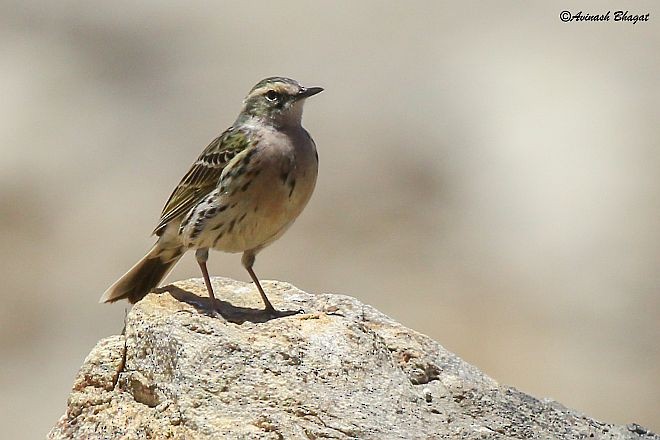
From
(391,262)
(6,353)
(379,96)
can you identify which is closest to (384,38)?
(379,96)

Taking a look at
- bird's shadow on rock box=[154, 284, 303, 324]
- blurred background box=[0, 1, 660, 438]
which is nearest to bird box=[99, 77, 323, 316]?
bird's shadow on rock box=[154, 284, 303, 324]

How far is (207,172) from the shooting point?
909 centimetres

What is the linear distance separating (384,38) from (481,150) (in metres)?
3.77

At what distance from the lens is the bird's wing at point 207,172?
353 inches

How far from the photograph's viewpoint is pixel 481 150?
1964cm

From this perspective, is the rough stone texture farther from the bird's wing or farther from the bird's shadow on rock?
the bird's wing

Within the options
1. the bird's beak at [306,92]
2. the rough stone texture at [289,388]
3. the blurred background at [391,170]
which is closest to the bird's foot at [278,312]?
the rough stone texture at [289,388]

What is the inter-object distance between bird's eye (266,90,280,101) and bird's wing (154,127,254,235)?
0.99 feet

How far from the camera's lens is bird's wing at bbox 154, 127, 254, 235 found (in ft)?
29.4

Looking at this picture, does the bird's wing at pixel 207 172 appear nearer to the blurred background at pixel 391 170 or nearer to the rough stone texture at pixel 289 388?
the rough stone texture at pixel 289 388

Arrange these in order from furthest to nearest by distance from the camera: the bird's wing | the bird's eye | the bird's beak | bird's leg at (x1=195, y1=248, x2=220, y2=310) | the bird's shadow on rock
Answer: the bird's eye → the bird's beak → the bird's wing → bird's leg at (x1=195, y1=248, x2=220, y2=310) → the bird's shadow on rock

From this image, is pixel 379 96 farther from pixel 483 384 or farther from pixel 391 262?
pixel 483 384

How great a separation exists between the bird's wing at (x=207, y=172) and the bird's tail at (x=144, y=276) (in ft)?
0.56

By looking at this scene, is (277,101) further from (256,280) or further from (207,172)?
(256,280)
